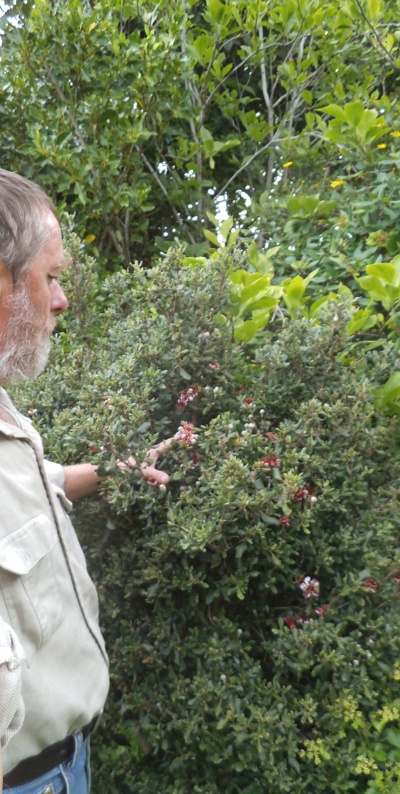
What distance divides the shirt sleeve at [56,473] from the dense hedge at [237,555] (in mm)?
115

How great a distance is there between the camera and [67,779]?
1.93 metres

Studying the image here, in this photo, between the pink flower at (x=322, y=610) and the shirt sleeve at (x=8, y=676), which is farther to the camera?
the pink flower at (x=322, y=610)

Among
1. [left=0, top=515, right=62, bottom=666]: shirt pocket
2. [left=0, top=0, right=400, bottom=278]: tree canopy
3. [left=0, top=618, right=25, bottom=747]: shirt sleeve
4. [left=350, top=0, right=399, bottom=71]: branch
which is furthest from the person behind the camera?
[left=350, top=0, right=399, bottom=71]: branch

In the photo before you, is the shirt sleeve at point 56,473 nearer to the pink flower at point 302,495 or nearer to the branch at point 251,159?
the pink flower at point 302,495

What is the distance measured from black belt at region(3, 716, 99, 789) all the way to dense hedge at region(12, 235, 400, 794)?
514mm

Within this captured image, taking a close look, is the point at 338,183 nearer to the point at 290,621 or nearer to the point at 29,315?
the point at 290,621

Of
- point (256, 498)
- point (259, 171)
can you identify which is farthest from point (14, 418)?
point (259, 171)

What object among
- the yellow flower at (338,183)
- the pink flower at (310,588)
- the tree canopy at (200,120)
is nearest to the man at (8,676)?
the pink flower at (310,588)

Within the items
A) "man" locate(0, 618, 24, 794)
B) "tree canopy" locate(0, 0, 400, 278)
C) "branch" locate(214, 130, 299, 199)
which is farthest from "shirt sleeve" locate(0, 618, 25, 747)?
"branch" locate(214, 130, 299, 199)

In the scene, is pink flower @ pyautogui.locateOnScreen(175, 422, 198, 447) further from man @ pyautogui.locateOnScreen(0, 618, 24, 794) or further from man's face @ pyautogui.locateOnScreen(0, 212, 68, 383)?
man @ pyautogui.locateOnScreen(0, 618, 24, 794)

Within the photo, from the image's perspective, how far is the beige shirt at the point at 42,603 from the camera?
65.1 inches

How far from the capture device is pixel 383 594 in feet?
8.36

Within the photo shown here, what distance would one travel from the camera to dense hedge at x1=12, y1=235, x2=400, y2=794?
2320 millimetres

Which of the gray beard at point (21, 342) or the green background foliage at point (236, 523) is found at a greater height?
the gray beard at point (21, 342)
